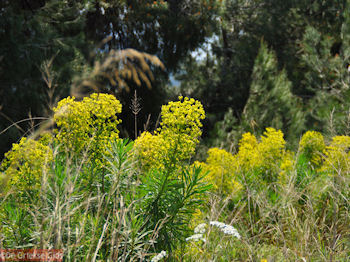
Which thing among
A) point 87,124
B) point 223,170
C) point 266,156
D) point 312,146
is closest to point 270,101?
point 312,146

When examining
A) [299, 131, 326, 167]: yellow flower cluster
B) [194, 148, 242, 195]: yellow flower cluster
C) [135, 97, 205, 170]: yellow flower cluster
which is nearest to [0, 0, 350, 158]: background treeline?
[299, 131, 326, 167]: yellow flower cluster

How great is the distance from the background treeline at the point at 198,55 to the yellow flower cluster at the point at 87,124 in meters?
3.75

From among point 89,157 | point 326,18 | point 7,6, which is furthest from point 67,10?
point 326,18

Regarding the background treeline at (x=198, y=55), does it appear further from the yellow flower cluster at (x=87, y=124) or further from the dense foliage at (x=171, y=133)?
the yellow flower cluster at (x=87, y=124)

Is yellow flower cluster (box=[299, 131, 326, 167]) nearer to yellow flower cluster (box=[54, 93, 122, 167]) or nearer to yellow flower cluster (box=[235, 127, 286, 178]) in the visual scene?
yellow flower cluster (box=[235, 127, 286, 178])

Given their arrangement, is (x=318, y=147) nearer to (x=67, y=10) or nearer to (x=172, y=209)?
(x=172, y=209)

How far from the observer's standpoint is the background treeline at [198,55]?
614 cm

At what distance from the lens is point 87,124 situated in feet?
6.48

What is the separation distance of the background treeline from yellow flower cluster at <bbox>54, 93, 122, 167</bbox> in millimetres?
3747

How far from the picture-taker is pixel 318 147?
4.48m

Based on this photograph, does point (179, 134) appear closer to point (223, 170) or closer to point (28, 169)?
point (28, 169)

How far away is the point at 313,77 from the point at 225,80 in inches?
91.6

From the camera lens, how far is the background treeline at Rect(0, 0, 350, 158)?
6137 mm

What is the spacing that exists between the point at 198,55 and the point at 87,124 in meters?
8.52
